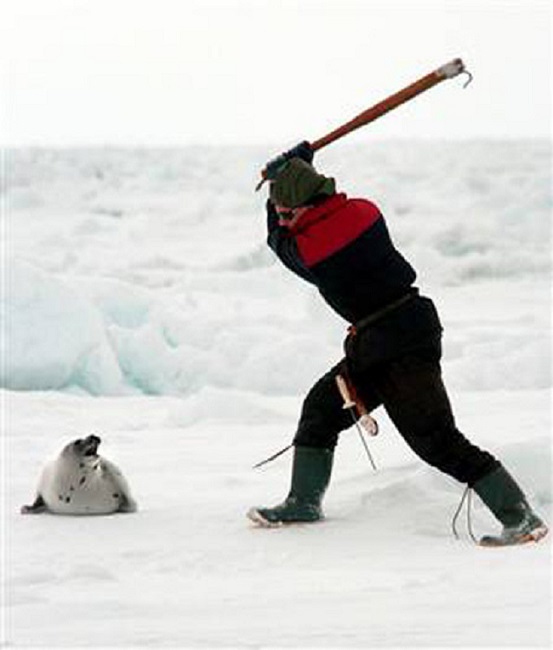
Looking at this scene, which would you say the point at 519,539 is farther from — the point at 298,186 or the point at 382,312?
the point at 298,186

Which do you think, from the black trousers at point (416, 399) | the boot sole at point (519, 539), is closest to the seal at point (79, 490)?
the black trousers at point (416, 399)

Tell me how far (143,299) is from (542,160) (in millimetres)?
13414

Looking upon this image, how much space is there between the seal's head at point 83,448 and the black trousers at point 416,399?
0.79 meters

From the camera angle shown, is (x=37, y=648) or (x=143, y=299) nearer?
(x=37, y=648)

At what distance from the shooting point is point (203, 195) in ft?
61.5

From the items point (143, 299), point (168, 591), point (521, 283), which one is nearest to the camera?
point (168, 591)

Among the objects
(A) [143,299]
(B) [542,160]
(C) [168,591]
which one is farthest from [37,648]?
(B) [542,160]

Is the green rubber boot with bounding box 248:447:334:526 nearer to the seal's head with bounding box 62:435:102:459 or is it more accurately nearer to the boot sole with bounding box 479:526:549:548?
the boot sole with bounding box 479:526:549:548

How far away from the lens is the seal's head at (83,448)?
12.6 ft

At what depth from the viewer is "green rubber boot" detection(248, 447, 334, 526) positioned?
3352 millimetres

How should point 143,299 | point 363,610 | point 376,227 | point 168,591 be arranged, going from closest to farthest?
point 363,610 < point 168,591 < point 376,227 < point 143,299

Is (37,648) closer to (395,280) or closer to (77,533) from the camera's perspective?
(77,533)

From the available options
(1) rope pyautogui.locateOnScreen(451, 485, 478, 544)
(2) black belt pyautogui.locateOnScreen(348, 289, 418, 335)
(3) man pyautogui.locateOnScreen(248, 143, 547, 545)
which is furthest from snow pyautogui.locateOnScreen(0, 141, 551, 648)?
(2) black belt pyautogui.locateOnScreen(348, 289, 418, 335)

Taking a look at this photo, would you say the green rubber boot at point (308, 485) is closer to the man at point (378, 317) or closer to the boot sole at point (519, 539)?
the man at point (378, 317)
